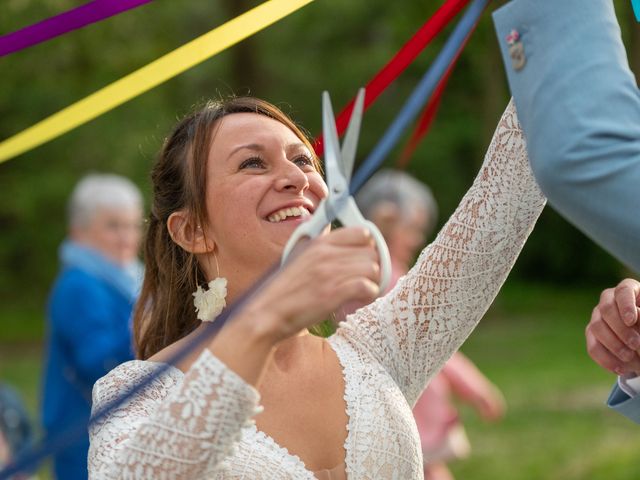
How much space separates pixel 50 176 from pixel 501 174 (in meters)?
16.5

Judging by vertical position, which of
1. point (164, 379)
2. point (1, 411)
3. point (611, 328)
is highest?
point (164, 379)

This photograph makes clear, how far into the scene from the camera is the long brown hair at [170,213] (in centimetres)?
261

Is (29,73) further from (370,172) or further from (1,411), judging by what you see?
(370,172)

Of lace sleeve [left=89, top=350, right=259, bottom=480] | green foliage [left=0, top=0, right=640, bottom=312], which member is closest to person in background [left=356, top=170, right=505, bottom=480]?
lace sleeve [left=89, top=350, right=259, bottom=480]

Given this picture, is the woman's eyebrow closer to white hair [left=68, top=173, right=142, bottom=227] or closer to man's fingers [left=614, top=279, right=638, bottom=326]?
man's fingers [left=614, top=279, right=638, bottom=326]

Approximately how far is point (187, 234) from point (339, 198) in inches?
40.7

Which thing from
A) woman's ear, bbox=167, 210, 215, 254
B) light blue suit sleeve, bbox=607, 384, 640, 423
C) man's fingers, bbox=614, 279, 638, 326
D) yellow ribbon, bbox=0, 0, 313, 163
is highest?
yellow ribbon, bbox=0, 0, 313, 163

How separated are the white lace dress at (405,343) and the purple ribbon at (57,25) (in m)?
0.72

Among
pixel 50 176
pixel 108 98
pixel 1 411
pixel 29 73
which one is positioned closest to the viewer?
pixel 108 98

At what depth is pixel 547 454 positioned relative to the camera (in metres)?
8.49

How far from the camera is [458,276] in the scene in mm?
2486

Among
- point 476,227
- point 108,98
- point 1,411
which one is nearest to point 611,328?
point 476,227

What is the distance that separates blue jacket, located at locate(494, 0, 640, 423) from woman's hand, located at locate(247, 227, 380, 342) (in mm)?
291

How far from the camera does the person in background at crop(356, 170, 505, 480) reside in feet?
18.0
